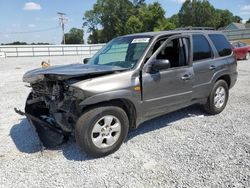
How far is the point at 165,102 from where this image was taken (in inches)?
182

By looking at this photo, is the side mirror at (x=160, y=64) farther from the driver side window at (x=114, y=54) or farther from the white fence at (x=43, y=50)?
the white fence at (x=43, y=50)

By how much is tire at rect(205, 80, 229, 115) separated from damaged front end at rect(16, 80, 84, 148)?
120 inches

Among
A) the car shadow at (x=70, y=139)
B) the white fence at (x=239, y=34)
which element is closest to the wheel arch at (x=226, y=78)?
the car shadow at (x=70, y=139)

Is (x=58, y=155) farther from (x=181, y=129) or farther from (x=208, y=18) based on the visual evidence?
(x=208, y=18)

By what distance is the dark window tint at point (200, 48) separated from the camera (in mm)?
5176

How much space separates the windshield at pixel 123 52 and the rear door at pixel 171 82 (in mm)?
327

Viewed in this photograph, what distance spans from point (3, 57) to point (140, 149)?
28.7 metres

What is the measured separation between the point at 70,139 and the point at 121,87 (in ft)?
4.96

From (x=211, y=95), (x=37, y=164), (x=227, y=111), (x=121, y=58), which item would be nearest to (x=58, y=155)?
(x=37, y=164)

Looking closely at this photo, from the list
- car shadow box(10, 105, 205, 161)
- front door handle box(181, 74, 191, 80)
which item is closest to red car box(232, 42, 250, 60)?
car shadow box(10, 105, 205, 161)

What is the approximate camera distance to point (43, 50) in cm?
3139

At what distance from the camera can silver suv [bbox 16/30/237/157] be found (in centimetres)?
377

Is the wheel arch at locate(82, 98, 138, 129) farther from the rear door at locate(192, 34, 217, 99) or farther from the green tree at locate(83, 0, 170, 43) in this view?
the green tree at locate(83, 0, 170, 43)

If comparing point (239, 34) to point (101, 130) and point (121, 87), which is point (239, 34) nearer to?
point (121, 87)
